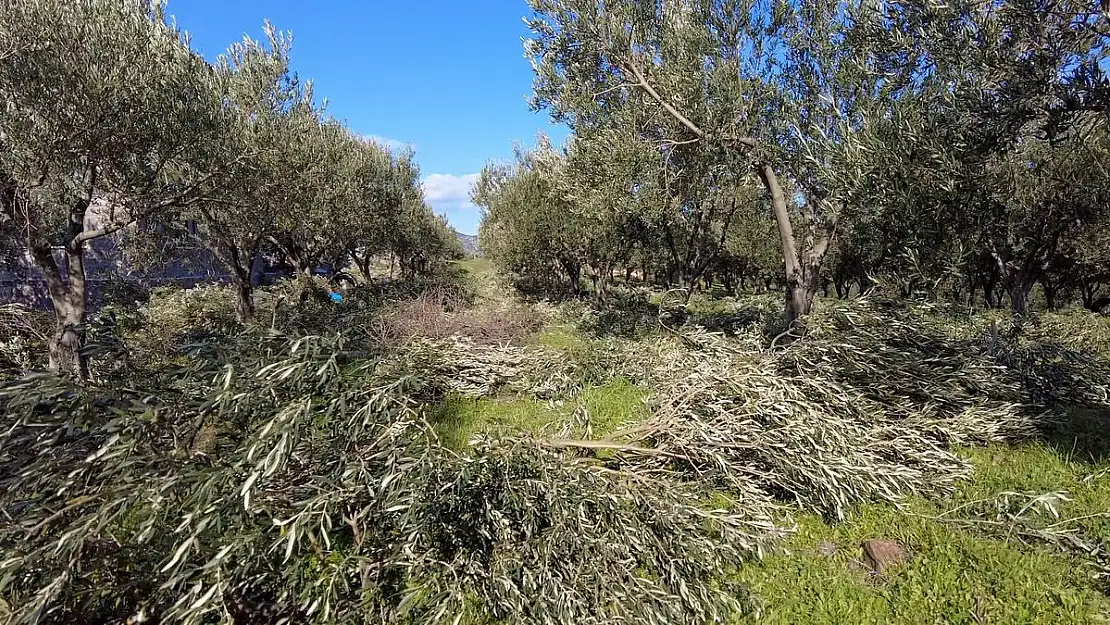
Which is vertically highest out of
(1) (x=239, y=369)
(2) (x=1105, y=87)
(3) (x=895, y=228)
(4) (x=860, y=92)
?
(4) (x=860, y=92)

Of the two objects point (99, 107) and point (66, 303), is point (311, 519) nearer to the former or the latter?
point (99, 107)

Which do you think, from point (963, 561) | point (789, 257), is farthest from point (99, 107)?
point (963, 561)

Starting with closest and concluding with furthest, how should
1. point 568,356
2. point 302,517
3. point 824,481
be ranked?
point 302,517, point 824,481, point 568,356

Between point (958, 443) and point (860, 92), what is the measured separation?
18.7 ft

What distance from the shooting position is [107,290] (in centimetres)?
1950

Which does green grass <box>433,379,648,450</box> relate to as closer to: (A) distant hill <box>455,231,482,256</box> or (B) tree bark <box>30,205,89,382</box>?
(B) tree bark <box>30,205,89,382</box>

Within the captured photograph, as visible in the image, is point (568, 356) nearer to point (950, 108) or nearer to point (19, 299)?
point (950, 108)

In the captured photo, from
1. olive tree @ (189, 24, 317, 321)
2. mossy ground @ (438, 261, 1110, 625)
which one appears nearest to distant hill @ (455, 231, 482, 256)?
olive tree @ (189, 24, 317, 321)

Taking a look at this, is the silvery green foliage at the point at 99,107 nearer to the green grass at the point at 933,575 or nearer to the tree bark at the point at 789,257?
the tree bark at the point at 789,257

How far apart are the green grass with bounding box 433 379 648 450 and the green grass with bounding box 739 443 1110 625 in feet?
10.4

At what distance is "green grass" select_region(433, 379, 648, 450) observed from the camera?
844 cm

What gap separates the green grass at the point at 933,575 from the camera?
175 inches

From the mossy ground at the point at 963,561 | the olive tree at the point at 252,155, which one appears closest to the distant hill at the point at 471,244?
the olive tree at the point at 252,155

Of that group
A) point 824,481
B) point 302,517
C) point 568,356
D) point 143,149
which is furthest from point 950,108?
point 143,149
